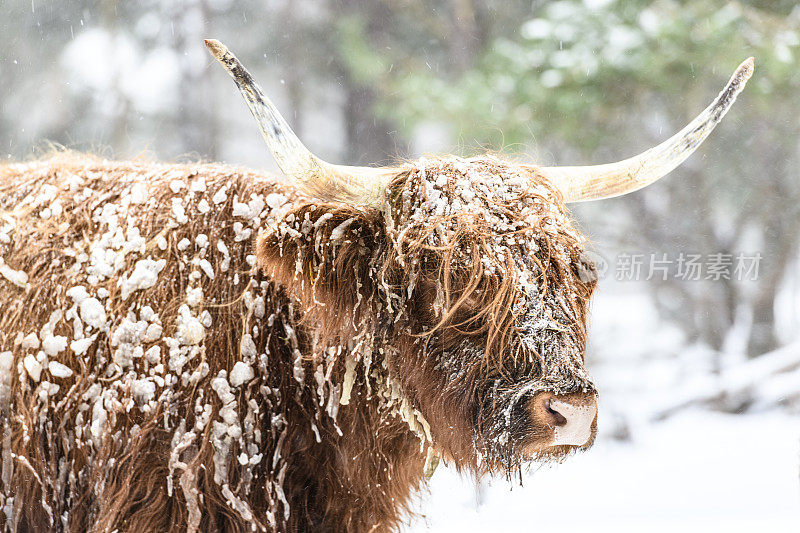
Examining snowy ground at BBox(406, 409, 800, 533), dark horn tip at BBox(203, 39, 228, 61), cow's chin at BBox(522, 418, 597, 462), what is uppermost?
dark horn tip at BBox(203, 39, 228, 61)

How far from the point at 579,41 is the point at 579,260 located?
16.7 feet

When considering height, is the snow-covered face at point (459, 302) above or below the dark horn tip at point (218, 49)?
below

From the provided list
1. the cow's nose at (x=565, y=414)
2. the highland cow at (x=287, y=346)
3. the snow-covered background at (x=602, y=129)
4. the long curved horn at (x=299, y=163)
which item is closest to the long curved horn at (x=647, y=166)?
the highland cow at (x=287, y=346)

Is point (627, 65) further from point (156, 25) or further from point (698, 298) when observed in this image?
point (156, 25)

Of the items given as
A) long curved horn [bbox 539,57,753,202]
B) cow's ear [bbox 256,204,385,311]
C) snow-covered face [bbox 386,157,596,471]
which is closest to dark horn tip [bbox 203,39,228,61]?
cow's ear [bbox 256,204,385,311]

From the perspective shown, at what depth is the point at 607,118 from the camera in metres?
7.57

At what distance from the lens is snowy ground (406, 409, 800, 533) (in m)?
5.36

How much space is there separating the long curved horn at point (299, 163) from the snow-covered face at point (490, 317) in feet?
0.37

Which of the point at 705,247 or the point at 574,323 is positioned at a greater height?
the point at 705,247

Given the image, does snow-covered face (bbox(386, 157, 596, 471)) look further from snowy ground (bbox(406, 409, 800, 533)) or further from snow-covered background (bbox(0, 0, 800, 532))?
snow-covered background (bbox(0, 0, 800, 532))

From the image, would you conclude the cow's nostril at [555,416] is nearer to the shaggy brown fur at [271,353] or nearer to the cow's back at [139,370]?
the shaggy brown fur at [271,353]

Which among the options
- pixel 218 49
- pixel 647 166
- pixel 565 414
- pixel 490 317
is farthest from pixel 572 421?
pixel 218 49

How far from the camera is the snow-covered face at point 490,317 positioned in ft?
7.18

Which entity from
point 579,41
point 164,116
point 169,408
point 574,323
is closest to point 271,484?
point 169,408
